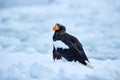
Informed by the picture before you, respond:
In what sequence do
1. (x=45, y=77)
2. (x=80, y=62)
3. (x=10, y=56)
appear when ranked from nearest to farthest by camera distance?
1. (x=45, y=77)
2. (x=80, y=62)
3. (x=10, y=56)

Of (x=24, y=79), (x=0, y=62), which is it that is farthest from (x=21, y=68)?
(x=0, y=62)

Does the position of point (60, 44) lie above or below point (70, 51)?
above

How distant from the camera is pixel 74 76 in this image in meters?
9.20

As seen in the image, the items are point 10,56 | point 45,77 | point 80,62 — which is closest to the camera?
point 45,77

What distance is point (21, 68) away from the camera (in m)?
9.46

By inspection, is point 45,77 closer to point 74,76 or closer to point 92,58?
point 74,76

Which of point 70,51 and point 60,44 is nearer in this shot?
point 70,51

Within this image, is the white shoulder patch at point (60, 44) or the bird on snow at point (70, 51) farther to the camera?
the white shoulder patch at point (60, 44)

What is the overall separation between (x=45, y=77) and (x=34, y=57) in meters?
1.55

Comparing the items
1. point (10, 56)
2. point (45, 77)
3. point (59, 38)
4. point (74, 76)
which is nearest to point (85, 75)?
point (74, 76)

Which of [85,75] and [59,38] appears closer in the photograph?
[85,75]

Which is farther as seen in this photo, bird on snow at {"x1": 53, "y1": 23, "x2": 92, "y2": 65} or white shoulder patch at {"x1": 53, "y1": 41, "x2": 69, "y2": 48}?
white shoulder patch at {"x1": 53, "y1": 41, "x2": 69, "y2": 48}

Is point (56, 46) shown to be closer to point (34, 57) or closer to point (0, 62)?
point (34, 57)

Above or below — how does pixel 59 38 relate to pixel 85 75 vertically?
above
